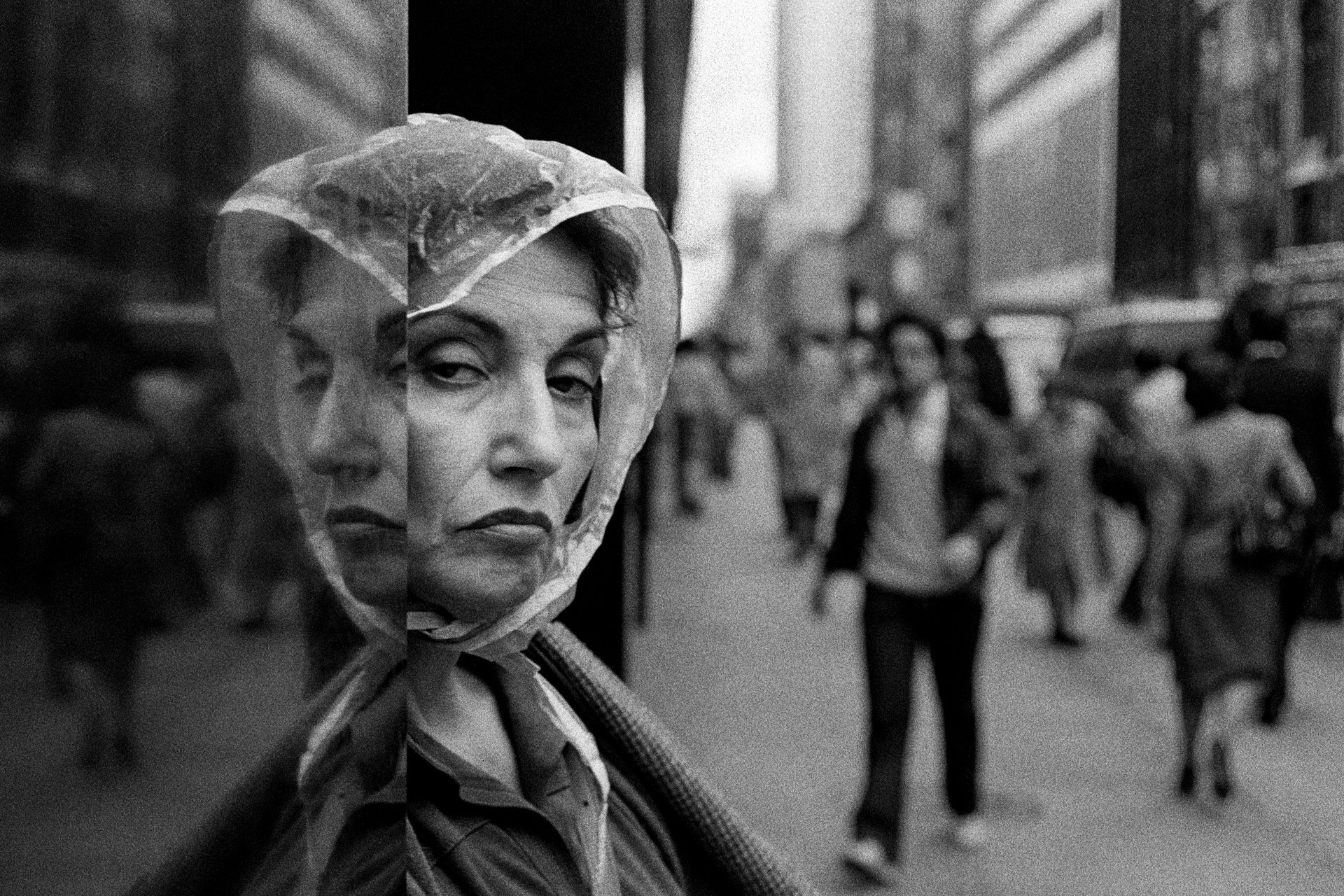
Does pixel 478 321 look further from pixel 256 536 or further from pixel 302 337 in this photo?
pixel 256 536

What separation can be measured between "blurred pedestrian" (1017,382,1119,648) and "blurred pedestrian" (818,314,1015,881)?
4.09m

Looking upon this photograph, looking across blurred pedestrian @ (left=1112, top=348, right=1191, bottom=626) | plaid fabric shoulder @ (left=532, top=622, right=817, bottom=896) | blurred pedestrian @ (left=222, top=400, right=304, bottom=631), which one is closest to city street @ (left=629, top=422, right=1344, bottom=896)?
blurred pedestrian @ (left=1112, top=348, right=1191, bottom=626)

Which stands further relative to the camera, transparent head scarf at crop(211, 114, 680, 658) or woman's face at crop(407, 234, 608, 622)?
woman's face at crop(407, 234, 608, 622)

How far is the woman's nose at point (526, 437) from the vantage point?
1011mm

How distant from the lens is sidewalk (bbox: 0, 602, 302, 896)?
1.72 ft

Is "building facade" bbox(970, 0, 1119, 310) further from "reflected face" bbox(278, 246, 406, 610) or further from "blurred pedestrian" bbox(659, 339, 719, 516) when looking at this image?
"blurred pedestrian" bbox(659, 339, 719, 516)

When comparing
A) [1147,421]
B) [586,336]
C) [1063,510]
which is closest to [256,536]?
[586,336]

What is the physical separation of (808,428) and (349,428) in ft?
38.9

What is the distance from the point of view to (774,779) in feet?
21.6

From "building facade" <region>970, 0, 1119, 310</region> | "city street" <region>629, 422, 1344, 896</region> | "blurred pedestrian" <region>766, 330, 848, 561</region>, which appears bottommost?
"city street" <region>629, 422, 1344, 896</region>

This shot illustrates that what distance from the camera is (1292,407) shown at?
7.12 meters

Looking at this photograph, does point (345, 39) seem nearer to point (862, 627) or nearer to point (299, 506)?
point (299, 506)

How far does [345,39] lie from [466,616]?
39 cm

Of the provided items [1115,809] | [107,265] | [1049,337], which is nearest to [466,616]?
[107,265]
